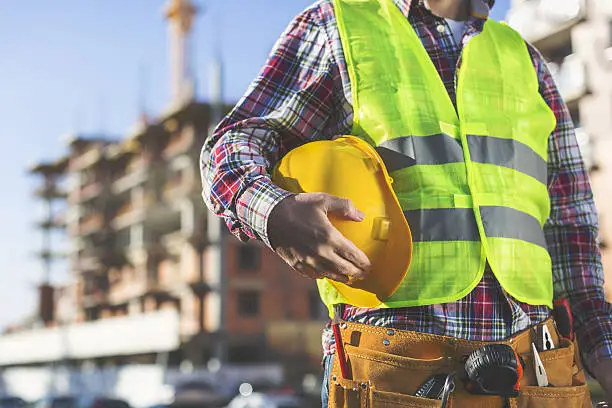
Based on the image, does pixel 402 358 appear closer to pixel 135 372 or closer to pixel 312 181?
pixel 312 181

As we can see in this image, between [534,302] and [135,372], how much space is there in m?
41.5

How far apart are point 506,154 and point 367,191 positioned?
0.47 m

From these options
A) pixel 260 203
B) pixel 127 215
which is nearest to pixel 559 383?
pixel 260 203

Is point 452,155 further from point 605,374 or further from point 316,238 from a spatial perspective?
point 605,374

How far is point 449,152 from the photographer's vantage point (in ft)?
6.38

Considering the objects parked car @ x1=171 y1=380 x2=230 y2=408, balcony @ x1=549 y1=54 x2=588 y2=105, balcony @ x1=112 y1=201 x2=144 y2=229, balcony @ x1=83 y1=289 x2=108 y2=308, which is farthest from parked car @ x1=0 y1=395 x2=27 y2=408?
balcony @ x1=83 y1=289 x2=108 y2=308

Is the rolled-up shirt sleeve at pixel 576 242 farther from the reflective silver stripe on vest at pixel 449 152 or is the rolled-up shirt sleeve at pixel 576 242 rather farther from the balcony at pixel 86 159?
the balcony at pixel 86 159

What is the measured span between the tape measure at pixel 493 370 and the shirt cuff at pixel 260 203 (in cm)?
47

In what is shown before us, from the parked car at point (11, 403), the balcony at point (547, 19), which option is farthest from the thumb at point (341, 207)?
the parked car at point (11, 403)

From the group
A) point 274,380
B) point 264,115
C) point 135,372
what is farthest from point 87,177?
point 264,115

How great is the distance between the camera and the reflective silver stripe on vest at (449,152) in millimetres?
1907

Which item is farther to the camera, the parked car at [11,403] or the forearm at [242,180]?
the parked car at [11,403]

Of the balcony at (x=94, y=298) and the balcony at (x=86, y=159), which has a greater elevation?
the balcony at (x=86, y=159)

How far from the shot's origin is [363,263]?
1.61 m
